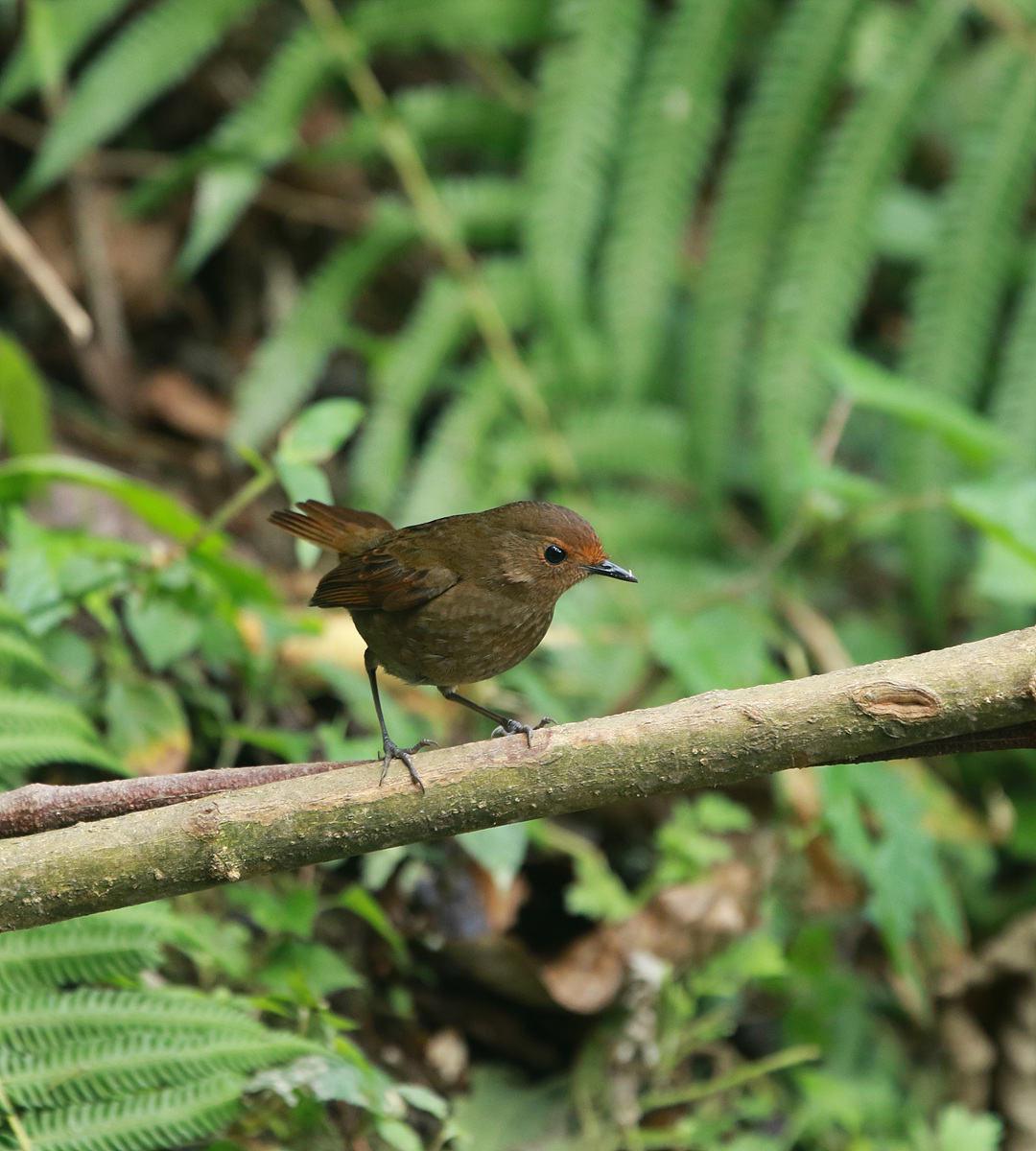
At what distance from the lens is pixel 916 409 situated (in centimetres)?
375

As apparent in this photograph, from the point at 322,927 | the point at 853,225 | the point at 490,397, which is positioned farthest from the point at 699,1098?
the point at 853,225

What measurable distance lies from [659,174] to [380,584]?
9.54 feet

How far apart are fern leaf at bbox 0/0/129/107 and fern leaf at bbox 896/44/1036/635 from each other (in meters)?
3.43

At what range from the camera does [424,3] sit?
520 centimetres

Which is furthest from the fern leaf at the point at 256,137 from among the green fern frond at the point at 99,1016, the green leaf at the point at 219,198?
the green fern frond at the point at 99,1016

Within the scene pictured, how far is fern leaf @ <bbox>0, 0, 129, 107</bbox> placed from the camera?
4770mm

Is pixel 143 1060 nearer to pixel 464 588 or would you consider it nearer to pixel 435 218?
pixel 464 588

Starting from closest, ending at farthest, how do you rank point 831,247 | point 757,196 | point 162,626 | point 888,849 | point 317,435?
point 317,435 → point 162,626 → point 888,849 → point 831,247 → point 757,196

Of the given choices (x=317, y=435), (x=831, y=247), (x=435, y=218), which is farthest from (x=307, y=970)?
(x=831, y=247)

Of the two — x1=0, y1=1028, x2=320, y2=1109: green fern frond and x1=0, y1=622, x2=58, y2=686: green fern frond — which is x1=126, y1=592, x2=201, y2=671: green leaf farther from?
x1=0, y1=1028, x2=320, y2=1109: green fern frond

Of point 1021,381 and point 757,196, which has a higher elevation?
point 757,196

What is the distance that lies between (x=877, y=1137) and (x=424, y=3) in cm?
449

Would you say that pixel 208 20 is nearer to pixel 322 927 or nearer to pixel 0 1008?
pixel 322 927

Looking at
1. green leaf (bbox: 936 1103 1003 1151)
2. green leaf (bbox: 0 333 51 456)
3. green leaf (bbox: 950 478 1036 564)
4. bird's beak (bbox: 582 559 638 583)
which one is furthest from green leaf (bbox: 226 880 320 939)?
green leaf (bbox: 950 478 1036 564)
